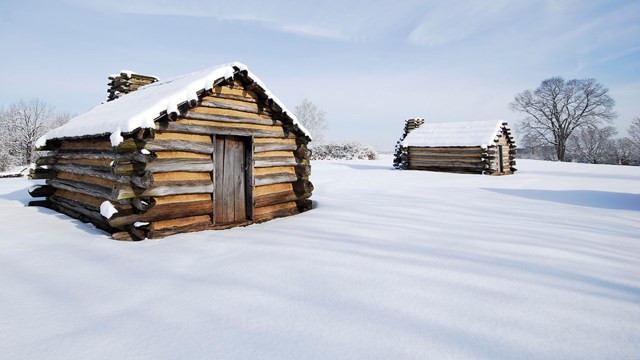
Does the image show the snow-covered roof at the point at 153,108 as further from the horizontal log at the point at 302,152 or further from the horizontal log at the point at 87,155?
the horizontal log at the point at 302,152

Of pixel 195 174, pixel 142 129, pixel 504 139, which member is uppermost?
pixel 504 139

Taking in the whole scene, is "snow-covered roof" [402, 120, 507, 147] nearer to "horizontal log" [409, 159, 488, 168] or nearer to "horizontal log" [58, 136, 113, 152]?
"horizontal log" [409, 159, 488, 168]

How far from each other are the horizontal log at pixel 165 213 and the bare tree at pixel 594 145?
59.3 metres

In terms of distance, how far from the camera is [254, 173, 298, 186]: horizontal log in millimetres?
7789

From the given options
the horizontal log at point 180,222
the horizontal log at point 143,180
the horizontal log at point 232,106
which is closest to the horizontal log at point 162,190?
the horizontal log at point 143,180

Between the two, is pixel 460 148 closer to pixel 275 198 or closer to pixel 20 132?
pixel 275 198

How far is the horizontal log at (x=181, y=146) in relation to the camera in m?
5.95

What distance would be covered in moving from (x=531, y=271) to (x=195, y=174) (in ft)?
19.5

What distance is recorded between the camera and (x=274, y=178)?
8195 mm

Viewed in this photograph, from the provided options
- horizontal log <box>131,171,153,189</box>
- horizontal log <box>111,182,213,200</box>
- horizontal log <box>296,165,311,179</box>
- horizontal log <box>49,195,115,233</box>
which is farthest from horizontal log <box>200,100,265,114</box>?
horizontal log <box>49,195,115,233</box>

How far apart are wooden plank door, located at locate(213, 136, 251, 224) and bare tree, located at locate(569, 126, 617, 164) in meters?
58.0

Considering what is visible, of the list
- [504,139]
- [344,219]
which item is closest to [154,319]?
[344,219]

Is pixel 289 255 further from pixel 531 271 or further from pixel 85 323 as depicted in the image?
pixel 531 271

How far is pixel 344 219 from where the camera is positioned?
23.4ft
